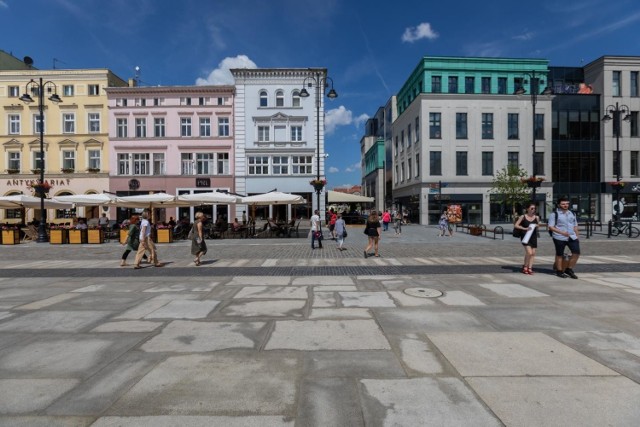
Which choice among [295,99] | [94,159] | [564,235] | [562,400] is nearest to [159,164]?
[94,159]

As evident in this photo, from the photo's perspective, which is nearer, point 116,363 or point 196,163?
point 116,363

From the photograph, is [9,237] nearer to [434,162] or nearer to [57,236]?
[57,236]

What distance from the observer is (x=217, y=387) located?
10.2ft

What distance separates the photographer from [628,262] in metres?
10.3

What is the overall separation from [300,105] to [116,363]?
31164 millimetres

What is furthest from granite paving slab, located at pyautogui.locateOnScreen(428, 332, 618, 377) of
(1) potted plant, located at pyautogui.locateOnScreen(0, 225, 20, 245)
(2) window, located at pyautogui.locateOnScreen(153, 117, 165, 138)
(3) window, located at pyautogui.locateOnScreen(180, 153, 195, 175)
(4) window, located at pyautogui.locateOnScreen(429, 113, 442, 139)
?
(2) window, located at pyautogui.locateOnScreen(153, 117, 165, 138)

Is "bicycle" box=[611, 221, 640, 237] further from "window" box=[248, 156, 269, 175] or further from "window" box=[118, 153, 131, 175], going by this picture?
"window" box=[118, 153, 131, 175]

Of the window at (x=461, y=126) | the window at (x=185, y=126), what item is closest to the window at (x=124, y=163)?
the window at (x=185, y=126)

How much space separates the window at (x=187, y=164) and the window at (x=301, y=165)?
9.79 m

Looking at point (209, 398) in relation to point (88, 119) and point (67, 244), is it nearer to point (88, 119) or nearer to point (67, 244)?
point (67, 244)

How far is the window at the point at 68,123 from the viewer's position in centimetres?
3262

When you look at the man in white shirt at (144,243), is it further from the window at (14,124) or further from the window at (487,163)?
the window at (14,124)

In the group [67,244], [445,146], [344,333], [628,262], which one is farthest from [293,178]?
[344,333]

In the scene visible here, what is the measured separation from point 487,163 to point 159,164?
107 ft
